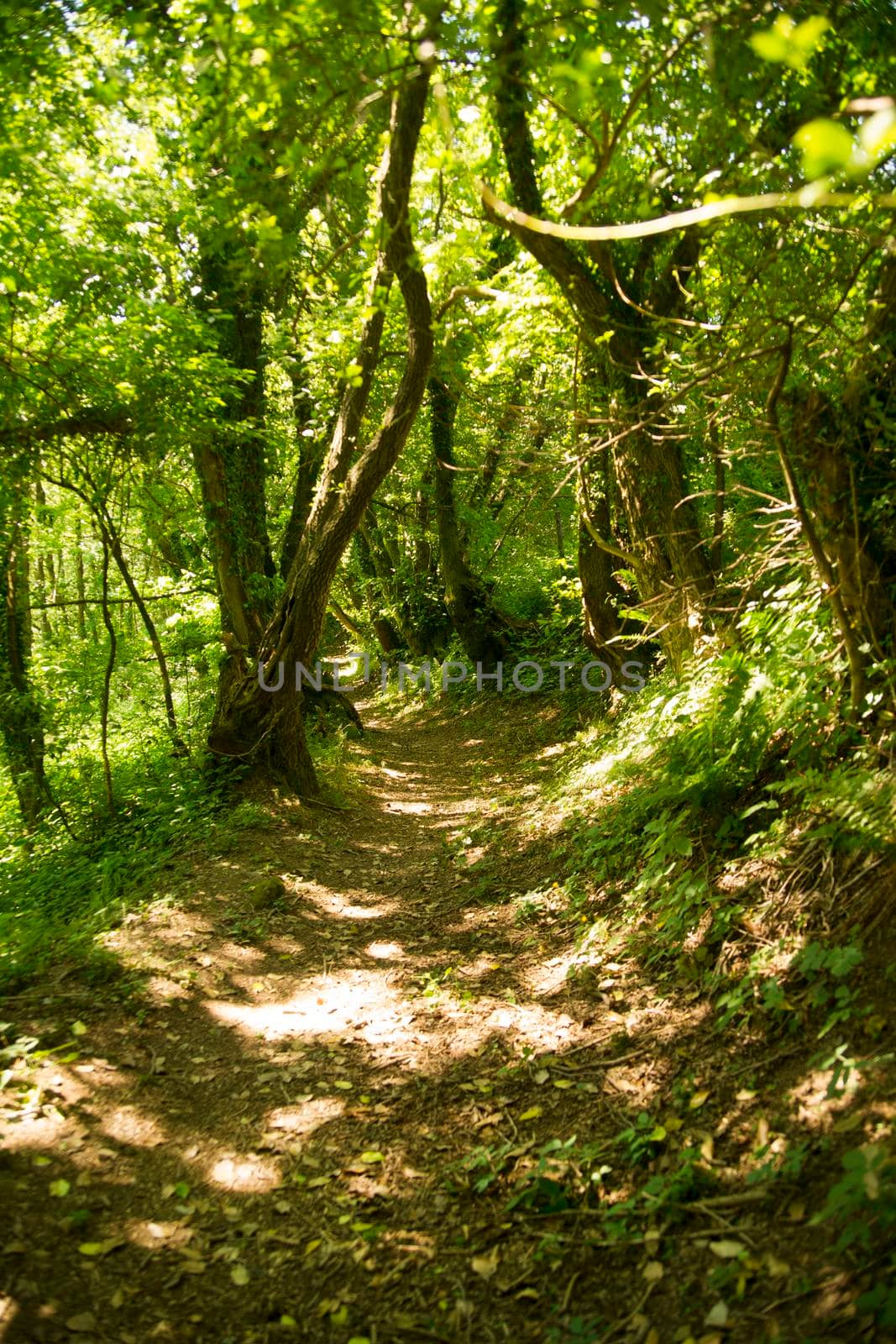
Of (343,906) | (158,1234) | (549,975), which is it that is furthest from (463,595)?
(158,1234)

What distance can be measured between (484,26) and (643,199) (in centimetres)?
99

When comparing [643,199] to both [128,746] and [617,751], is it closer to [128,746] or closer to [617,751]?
[617,751]

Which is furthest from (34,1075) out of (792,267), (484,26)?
(792,267)

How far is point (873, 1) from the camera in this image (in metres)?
3.19

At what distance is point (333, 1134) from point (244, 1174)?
15.1 inches

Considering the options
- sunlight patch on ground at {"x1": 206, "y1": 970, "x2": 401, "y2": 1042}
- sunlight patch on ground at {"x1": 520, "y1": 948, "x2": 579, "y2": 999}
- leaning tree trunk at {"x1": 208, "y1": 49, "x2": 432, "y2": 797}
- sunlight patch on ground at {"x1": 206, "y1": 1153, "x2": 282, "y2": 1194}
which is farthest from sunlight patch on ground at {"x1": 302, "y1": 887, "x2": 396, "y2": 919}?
sunlight patch on ground at {"x1": 206, "y1": 1153, "x2": 282, "y2": 1194}

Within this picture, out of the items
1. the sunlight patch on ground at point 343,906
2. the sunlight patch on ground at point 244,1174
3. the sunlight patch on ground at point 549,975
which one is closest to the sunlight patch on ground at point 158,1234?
the sunlight patch on ground at point 244,1174

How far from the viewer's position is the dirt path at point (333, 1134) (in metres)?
2.40

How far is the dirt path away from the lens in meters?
2.40

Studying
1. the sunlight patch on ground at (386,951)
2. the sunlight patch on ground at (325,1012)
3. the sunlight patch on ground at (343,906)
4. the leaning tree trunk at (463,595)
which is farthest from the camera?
the leaning tree trunk at (463,595)

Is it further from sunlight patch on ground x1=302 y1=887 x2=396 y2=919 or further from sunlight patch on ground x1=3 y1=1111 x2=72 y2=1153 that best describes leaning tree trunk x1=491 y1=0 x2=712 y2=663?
sunlight patch on ground x1=3 y1=1111 x2=72 y2=1153

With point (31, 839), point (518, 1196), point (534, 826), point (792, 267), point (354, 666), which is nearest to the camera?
point (518, 1196)

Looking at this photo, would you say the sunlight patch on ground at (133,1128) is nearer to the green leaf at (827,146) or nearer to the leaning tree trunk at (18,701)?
the green leaf at (827,146)

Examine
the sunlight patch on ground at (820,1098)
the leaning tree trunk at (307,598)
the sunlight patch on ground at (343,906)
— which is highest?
the leaning tree trunk at (307,598)
